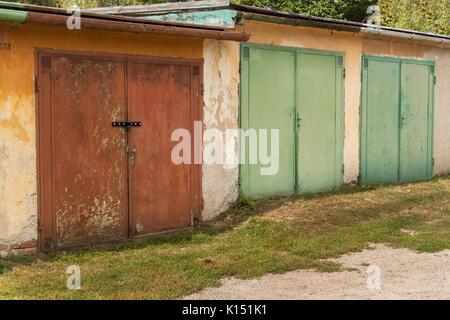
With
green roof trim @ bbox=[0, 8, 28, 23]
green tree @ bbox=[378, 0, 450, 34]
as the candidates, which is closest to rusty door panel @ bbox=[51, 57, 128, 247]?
green roof trim @ bbox=[0, 8, 28, 23]

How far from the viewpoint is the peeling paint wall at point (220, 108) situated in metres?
8.91

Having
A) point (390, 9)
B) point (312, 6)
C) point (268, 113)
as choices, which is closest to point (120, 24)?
point (268, 113)

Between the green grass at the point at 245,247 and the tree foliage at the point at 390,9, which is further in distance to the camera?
the tree foliage at the point at 390,9

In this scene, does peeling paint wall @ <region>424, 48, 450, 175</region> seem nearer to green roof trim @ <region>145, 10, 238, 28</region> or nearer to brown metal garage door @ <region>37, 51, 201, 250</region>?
green roof trim @ <region>145, 10, 238, 28</region>

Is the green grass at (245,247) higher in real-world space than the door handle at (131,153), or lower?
lower

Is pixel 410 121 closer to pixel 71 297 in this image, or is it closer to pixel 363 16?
pixel 71 297

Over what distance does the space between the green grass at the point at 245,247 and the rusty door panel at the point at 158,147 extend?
30 centimetres

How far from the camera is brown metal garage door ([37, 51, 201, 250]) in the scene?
23.4 feet

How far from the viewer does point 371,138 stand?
11938 millimetres

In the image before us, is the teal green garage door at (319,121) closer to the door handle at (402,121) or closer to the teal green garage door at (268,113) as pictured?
the teal green garage door at (268,113)

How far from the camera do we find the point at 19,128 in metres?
6.87

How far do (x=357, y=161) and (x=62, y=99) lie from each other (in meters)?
6.05

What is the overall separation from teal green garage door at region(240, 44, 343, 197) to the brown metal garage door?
1.19 meters

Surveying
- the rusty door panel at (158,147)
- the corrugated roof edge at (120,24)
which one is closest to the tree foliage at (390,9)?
the corrugated roof edge at (120,24)
